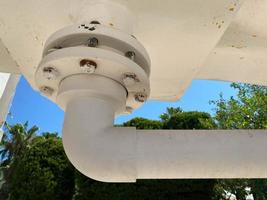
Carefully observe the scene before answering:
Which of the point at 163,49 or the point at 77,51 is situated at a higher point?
the point at 163,49

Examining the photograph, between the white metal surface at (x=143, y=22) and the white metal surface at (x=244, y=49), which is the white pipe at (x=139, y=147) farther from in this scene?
the white metal surface at (x=244, y=49)

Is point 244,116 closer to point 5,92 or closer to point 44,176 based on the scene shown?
point 44,176

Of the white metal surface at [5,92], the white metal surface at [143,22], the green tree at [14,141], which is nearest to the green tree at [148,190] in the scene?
the white metal surface at [5,92]

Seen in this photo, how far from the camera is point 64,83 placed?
1.82ft

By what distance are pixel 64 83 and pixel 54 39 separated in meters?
0.09

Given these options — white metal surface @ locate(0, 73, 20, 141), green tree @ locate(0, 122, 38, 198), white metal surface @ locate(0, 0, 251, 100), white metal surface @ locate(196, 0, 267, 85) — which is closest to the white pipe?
white metal surface @ locate(0, 0, 251, 100)

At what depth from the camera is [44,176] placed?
6320mm

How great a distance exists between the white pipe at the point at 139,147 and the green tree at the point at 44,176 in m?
6.23

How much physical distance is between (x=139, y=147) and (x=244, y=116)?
7765 mm

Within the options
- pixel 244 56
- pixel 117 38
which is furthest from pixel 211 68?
pixel 117 38

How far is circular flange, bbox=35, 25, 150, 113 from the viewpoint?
0.51 metres

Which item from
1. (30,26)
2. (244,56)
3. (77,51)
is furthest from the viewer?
(244,56)

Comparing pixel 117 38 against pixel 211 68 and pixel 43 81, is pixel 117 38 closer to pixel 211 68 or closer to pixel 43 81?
pixel 43 81

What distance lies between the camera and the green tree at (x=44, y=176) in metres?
6.20
